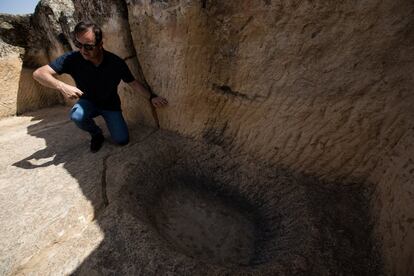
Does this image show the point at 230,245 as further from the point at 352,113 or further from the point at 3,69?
the point at 3,69

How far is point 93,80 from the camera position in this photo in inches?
102

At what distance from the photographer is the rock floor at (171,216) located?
1.70m

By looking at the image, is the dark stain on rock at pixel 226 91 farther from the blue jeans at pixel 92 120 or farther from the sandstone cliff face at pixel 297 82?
the blue jeans at pixel 92 120

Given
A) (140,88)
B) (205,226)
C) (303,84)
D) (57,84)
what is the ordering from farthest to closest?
(140,88) < (57,84) < (205,226) < (303,84)

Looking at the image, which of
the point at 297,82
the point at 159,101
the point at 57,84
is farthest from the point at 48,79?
the point at 297,82

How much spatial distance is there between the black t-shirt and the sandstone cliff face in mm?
330

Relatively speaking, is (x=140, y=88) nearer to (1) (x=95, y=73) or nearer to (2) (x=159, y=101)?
(2) (x=159, y=101)

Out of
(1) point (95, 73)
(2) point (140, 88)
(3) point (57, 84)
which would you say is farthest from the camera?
(2) point (140, 88)

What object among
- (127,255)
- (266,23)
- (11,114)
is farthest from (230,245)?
(11,114)

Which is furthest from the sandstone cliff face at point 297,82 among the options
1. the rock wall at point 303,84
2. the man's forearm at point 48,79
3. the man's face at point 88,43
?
A: the man's forearm at point 48,79

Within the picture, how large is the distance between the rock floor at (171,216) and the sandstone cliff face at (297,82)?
166 mm

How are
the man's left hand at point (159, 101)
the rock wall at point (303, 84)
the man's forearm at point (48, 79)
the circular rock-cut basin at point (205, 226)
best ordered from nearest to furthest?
the rock wall at point (303, 84)
the circular rock-cut basin at point (205, 226)
the man's forearm at point (48, 79)
the man's left hand at point (159, 101)

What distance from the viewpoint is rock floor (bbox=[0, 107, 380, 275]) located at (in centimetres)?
170

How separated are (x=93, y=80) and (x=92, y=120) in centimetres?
39
